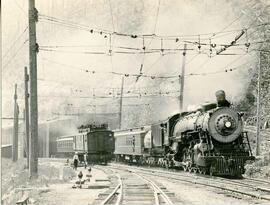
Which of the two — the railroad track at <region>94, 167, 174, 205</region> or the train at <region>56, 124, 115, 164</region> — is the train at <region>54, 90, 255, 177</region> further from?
the train at <region>56, 124, 115, 164</region>

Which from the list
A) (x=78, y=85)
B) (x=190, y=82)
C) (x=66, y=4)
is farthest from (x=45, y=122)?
(x=66, y=4)

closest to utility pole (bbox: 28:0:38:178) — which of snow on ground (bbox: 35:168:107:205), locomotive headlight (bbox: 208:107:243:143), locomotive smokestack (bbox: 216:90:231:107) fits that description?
snow on ground (bbox: 35:168:107:205)

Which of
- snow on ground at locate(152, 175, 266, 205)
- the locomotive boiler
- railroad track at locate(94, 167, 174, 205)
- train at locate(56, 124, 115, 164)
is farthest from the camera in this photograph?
train at locate(56, 124, 115, 164)

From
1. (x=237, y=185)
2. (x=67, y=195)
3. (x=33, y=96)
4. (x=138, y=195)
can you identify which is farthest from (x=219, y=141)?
(x=33, y=96)

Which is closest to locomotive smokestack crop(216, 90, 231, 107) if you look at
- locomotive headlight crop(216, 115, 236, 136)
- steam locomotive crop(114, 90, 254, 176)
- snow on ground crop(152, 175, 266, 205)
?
steam locomotive crop(114, 90, 254, 176)

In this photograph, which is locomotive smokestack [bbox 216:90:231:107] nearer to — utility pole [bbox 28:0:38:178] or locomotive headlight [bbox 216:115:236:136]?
locomotive headlight [bbox 216:115:236:136]

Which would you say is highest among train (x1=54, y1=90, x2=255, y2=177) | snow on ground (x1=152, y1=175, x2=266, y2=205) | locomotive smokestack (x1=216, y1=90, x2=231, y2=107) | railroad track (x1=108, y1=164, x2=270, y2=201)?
locomotive smokestack (x1=216, y1=90, x2=231, y2=107)

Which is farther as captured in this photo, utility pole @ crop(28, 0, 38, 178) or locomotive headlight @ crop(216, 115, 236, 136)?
locomotive headlight @ crop(216, 115, 236, 136)

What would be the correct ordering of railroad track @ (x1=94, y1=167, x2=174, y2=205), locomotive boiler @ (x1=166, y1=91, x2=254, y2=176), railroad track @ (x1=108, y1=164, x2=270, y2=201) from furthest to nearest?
locomotive boiler @ (x1=166, y1=91, x2=254, y2=176)
railroad track @ (x1=108, y1=164, x2=270, y2=201)
railroad track @ (x1=94, y1=167, x2=174, y2=205)

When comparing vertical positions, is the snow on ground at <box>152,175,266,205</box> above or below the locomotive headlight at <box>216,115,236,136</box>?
below

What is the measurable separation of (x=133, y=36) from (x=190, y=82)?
8.45ft

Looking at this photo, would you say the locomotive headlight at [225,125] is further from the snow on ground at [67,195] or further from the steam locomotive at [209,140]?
the snow on ground at [67,195]

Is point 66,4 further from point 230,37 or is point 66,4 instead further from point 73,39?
point 230,37

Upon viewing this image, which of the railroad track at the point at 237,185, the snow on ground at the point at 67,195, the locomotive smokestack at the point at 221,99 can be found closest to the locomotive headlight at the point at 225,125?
the locomotive smokestack at the point at 221,99
